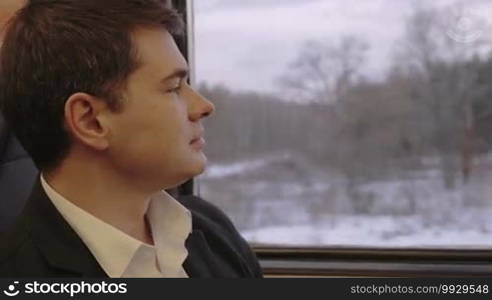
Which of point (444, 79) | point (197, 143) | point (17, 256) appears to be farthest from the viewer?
point (444, 79)

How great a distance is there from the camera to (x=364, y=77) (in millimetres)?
1619

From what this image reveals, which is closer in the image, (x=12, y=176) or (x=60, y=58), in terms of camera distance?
(x=60, y=58)

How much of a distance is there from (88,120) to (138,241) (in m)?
0.20

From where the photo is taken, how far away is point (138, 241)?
0.90 metres

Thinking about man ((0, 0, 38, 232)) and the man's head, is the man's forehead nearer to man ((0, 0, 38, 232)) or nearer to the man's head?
the man's head

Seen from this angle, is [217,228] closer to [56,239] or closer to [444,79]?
[56,239]

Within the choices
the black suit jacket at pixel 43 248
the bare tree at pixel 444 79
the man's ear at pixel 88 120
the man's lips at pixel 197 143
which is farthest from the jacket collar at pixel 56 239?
the bare tree at pixel 444 79

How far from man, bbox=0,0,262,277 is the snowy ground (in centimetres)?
77

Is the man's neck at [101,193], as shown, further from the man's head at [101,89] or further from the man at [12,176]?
the man at [12,176]

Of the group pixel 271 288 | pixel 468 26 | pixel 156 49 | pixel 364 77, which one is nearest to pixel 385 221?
pixel 364 77

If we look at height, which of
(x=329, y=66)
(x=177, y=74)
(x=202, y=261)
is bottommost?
(x=202, y=261)

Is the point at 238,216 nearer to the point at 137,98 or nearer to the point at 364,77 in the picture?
the point at 364,77

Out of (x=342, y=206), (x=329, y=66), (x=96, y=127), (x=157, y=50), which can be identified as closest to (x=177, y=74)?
(x=157, y=50)

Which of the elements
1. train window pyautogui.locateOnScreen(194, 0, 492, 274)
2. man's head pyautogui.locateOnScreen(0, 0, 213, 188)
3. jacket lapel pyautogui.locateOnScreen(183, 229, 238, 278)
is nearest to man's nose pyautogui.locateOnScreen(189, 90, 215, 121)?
man's head pyautogui.locateOnScreen(0, 0, 213, 188)
